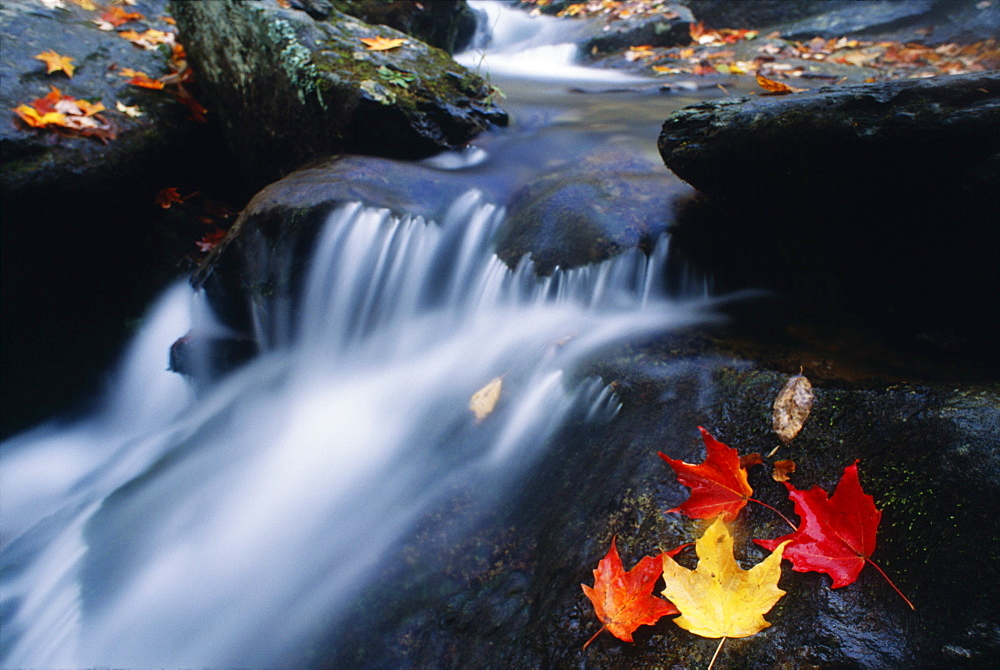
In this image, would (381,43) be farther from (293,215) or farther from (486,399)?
(486,399)

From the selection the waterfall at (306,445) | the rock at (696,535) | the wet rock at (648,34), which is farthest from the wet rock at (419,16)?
the rock at (696,535)

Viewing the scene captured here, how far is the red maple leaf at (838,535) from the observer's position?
3.65 ft

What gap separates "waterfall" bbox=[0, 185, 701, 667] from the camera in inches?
79.9

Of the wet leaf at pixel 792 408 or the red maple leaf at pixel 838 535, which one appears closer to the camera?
the red maple leaf at pixel 838 535

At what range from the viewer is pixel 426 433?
2.43m

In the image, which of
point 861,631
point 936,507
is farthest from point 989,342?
point 861,631

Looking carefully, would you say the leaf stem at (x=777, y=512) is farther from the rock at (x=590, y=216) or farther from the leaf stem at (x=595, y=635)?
the rock at (x=590, y=216)

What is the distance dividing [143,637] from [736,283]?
305 centimetres

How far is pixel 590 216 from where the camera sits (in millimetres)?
2838

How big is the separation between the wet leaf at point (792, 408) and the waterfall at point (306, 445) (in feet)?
1.83

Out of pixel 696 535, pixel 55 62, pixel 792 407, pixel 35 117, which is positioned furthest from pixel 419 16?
pixel 696 535

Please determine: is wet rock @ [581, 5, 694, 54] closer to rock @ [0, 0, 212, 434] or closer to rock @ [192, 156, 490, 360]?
rock @ [192, 156, 490, 360]

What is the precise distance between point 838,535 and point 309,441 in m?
2.38

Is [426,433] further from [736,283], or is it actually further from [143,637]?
[736,283]
